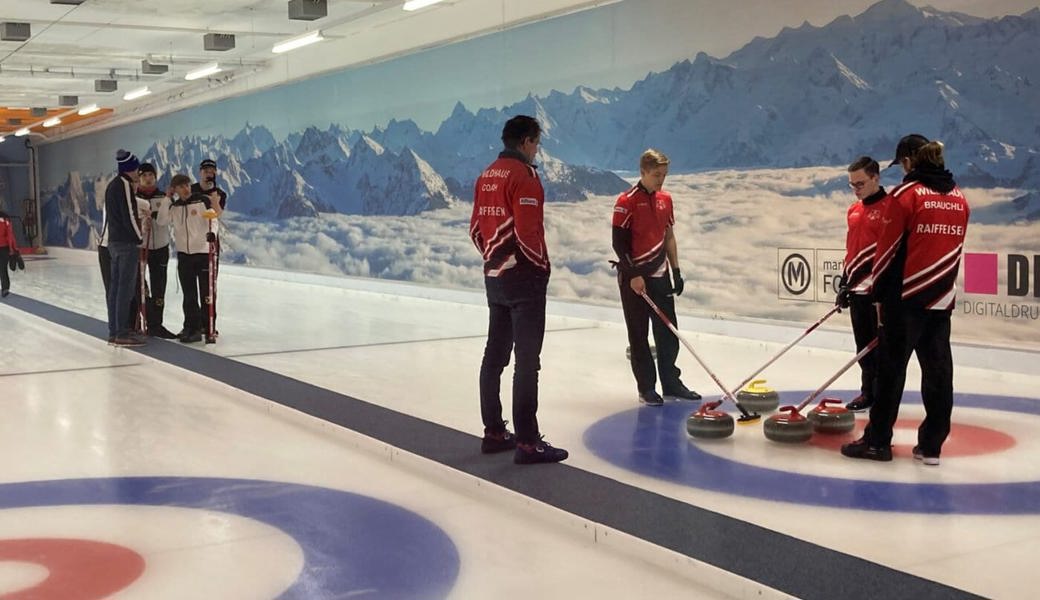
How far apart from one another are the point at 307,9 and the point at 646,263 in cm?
797

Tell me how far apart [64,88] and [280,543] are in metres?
20.2

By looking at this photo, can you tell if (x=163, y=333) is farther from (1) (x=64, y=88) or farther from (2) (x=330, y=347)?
(1) (x=64, y=88)

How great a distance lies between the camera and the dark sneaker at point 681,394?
6.30 metres

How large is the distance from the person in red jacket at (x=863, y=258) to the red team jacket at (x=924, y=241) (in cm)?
93

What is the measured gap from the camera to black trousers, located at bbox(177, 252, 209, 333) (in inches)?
349

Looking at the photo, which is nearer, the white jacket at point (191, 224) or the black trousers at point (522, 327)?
the black trousers at point (522, 327)

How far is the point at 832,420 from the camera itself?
17.3 ft

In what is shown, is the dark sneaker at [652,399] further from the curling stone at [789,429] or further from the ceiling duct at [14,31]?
the ceiling duct at [14,31]

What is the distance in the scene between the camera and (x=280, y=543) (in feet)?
12.3

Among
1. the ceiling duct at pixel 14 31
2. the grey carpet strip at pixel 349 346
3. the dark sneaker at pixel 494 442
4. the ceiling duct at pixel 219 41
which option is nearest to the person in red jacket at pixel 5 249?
the ceiling duct at pixel 14 31

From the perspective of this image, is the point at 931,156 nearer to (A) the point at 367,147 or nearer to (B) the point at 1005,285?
(B) the point at 1005,285

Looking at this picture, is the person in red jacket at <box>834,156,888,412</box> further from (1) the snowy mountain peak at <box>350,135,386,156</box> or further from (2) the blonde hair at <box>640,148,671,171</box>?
(1) the snowy mountain peak at <box>350,135,386,156</box>

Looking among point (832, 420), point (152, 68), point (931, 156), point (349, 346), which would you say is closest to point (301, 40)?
point (349, 346)

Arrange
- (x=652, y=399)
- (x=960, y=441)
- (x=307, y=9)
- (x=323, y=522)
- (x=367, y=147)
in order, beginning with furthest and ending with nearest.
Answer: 1. (x=367, y=147)
2. (x=307, y=9)
3. (x=652, y=399)
4. (x=960, y=441)
5. (x=323, y=522)
